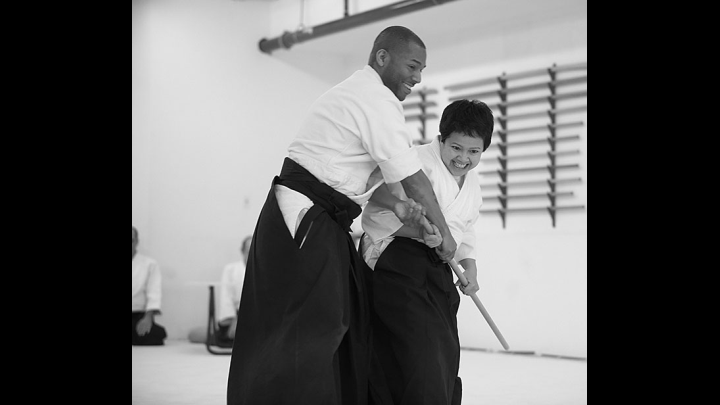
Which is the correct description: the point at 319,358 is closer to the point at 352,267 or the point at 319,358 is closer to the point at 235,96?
the point at 352,267

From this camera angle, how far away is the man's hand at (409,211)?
95.7 inches

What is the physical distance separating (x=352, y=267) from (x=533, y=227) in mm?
4081

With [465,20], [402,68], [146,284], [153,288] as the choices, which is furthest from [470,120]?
[146,284]

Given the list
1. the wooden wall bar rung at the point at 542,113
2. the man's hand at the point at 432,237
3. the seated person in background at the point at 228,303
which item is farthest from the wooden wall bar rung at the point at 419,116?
the man's hand at the point at 432,237

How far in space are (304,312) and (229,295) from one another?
473 cm

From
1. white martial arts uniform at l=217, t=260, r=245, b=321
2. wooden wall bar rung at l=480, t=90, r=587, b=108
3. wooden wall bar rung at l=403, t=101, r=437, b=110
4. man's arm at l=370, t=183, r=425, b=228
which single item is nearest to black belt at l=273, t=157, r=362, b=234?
man's arm at l=370, t=183, r=425, b=228

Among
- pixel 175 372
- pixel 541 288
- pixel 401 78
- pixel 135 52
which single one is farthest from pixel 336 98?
pixel 135 52

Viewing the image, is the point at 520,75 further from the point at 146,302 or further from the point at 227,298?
the point at 146,302

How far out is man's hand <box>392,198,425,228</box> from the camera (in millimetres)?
2430

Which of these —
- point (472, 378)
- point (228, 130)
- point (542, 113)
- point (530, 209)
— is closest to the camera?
point (472, 378)

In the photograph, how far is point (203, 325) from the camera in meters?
7.46

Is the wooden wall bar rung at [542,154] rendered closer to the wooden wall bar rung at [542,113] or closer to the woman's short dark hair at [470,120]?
the wooden wall bar rung at [542,113]

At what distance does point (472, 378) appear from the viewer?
15.9 feet

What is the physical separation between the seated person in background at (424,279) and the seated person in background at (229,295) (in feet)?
13.8
